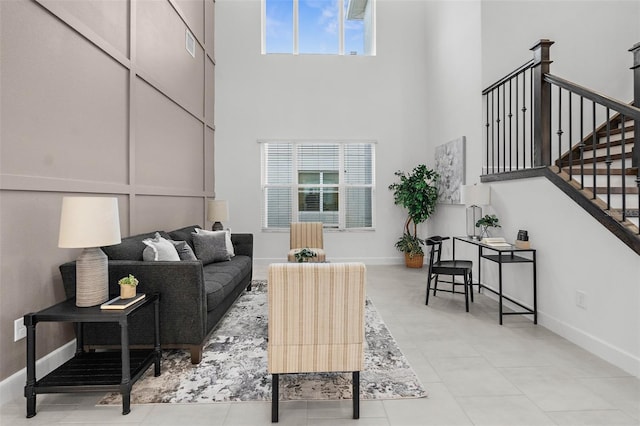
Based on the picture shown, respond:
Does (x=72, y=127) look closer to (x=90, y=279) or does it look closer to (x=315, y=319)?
(x=90, y=279)

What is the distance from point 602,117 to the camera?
5242 mm

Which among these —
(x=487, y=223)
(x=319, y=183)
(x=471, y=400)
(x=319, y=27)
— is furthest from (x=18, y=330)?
(x=319, y=27)

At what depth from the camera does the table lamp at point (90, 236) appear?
2186 millimetres

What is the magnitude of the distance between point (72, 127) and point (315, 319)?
2.38 metres

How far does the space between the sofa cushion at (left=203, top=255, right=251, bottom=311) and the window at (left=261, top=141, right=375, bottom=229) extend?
227 centimetres

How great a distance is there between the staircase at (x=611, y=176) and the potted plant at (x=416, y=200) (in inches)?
83.2

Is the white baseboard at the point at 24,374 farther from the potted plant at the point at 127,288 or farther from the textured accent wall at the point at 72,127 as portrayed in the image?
the potted plant at the point at 127,288

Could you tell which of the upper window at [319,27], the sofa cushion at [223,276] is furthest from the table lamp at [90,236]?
the upper window at [319,27]

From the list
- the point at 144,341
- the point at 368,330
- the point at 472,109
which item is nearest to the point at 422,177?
the point at 472,109

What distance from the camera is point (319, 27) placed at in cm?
723

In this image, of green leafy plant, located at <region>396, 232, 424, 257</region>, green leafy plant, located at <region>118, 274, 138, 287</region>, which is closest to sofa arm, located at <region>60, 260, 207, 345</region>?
green leafy plant, located at <region>118, 274, 138, 287</region>

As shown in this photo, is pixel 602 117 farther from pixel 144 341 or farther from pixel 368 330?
pixel 144 341

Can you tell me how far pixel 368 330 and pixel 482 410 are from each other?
4.75 feet

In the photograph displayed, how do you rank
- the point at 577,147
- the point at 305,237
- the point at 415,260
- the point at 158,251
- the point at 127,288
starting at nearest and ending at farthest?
the point at 127,288
the point at 158,251
the point at 577,147
the point at 305,237
the point at 415,260
